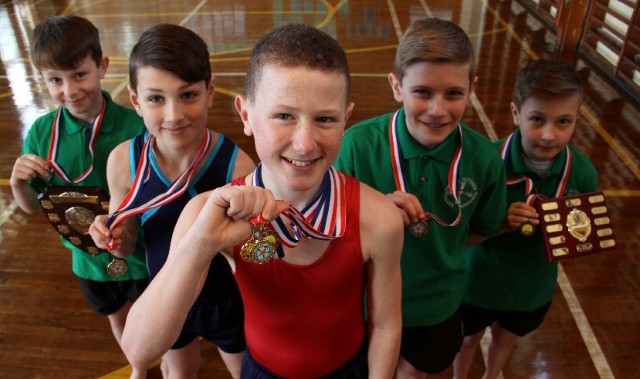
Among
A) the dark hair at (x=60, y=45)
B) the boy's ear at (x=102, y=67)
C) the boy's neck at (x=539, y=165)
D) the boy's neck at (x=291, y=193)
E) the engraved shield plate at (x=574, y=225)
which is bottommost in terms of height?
the engraved shield plate at (x=574, y=225)

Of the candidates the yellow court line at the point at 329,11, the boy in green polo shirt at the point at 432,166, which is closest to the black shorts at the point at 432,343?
the boy in green polo shirt at the point at 432,166

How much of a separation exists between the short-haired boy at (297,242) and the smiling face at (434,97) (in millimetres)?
461

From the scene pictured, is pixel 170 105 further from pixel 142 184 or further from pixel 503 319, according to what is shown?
pixel 503 319

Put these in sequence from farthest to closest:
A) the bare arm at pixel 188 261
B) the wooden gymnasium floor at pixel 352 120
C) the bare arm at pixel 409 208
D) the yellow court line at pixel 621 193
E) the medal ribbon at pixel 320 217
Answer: the yellow court line at pixel 621 193 < the wooden gymnasium floor at pixel 352 120 < the bare arm at pixel 409 208 < the medal ribbon at pixel 320 217 < the bare arm at pixel 188 261

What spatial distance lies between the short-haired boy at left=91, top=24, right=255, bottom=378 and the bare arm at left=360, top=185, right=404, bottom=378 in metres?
0.64

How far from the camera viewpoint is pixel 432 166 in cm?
182

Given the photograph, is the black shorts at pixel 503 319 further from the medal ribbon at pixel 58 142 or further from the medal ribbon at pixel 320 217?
the medal ribbon at pixel 58 142

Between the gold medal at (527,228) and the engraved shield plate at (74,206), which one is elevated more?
the engraved shield plate at (74,206)

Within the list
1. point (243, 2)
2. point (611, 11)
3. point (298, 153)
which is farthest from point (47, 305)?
point (243, 2)

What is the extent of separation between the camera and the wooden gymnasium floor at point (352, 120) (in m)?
2.87

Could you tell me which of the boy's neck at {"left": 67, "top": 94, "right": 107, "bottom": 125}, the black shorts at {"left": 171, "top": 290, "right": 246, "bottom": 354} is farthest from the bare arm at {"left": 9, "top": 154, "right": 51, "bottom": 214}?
the black shorts at {"left": 171, "top": 290, "right": 246, "bottom": 354}

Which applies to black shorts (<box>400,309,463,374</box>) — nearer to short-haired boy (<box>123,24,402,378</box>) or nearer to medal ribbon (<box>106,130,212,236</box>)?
short-haired boy (<box>123,24,402,378</box>)

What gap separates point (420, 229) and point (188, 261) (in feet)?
3.06

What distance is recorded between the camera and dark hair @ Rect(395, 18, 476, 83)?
1654 mm
